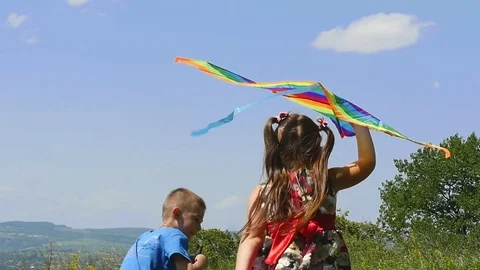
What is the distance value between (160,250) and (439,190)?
43112 millimetres

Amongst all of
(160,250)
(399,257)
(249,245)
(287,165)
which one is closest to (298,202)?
(287,165)

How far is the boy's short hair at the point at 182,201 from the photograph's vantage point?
529 cm

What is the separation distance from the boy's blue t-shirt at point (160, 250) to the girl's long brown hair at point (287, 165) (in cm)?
107

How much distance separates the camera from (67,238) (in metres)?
20.6

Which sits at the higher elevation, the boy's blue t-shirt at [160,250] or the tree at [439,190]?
the tree at [439,190]

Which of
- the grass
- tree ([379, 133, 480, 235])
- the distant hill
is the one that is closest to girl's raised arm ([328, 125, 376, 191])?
the grass

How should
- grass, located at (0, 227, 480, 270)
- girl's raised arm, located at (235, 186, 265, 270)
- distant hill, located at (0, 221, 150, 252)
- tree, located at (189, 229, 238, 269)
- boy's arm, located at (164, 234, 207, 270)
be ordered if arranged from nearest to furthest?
girl's raised arm, located at (235, 186, 265, 270) → boy's arm, located at (164, 234, 207, 270) → grass, located at (0, 227, 480, 270) → distant hill, located at (0, 221, 150, 252) → tree, located at (189, 229, 238, 269)

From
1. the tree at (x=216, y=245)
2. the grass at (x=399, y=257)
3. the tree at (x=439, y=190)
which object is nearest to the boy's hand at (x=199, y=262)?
the grass at (x=399, y=257)

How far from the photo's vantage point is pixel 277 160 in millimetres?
4254

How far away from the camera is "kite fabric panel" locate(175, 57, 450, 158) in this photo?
4301 mm

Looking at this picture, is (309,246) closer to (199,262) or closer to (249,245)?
(249,245)

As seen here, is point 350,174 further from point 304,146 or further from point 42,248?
point 42,248

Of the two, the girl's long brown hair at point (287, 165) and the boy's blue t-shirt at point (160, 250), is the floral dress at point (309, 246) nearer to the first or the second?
the girl's long brown hair at point (287, 165)

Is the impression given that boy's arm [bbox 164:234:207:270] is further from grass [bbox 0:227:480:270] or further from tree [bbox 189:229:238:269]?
tree [bbox 189:229:238:269]
